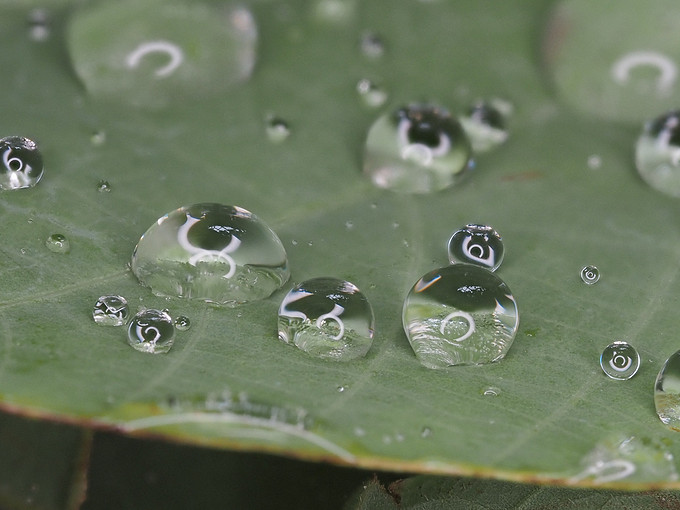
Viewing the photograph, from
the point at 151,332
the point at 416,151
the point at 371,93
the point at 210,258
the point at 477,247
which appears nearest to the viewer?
the point at 151,332

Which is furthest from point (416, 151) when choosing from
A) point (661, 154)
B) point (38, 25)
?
point (38, 25)

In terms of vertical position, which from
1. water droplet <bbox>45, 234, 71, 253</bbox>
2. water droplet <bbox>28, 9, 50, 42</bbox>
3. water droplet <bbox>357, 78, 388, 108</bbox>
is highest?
water droplet <bbox>357, 78, 388, 108</bbox>

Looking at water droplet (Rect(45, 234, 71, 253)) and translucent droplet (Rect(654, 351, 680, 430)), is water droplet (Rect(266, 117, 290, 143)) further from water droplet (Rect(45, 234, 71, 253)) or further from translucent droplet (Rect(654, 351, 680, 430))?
translucent droplet (Rect(654, 351, 680, 430))

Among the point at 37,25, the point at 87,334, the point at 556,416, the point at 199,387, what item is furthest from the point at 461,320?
the point at 37,25

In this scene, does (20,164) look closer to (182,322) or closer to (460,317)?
(182,322)

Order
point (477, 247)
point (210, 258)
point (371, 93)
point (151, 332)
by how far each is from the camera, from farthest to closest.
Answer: point (371, 93)
point (477, 247)
point (210, 258)
point (151, 332)

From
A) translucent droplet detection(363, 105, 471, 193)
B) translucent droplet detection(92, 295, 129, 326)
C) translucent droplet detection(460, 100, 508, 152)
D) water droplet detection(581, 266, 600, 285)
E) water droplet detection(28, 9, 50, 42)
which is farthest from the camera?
water droplet detection(28, 9, 50, 42)

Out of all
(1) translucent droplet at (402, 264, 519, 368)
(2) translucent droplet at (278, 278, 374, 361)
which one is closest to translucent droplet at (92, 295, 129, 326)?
(2) translucent droplet at (278, 278, 374, 361)

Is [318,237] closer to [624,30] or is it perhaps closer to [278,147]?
[278,147]
